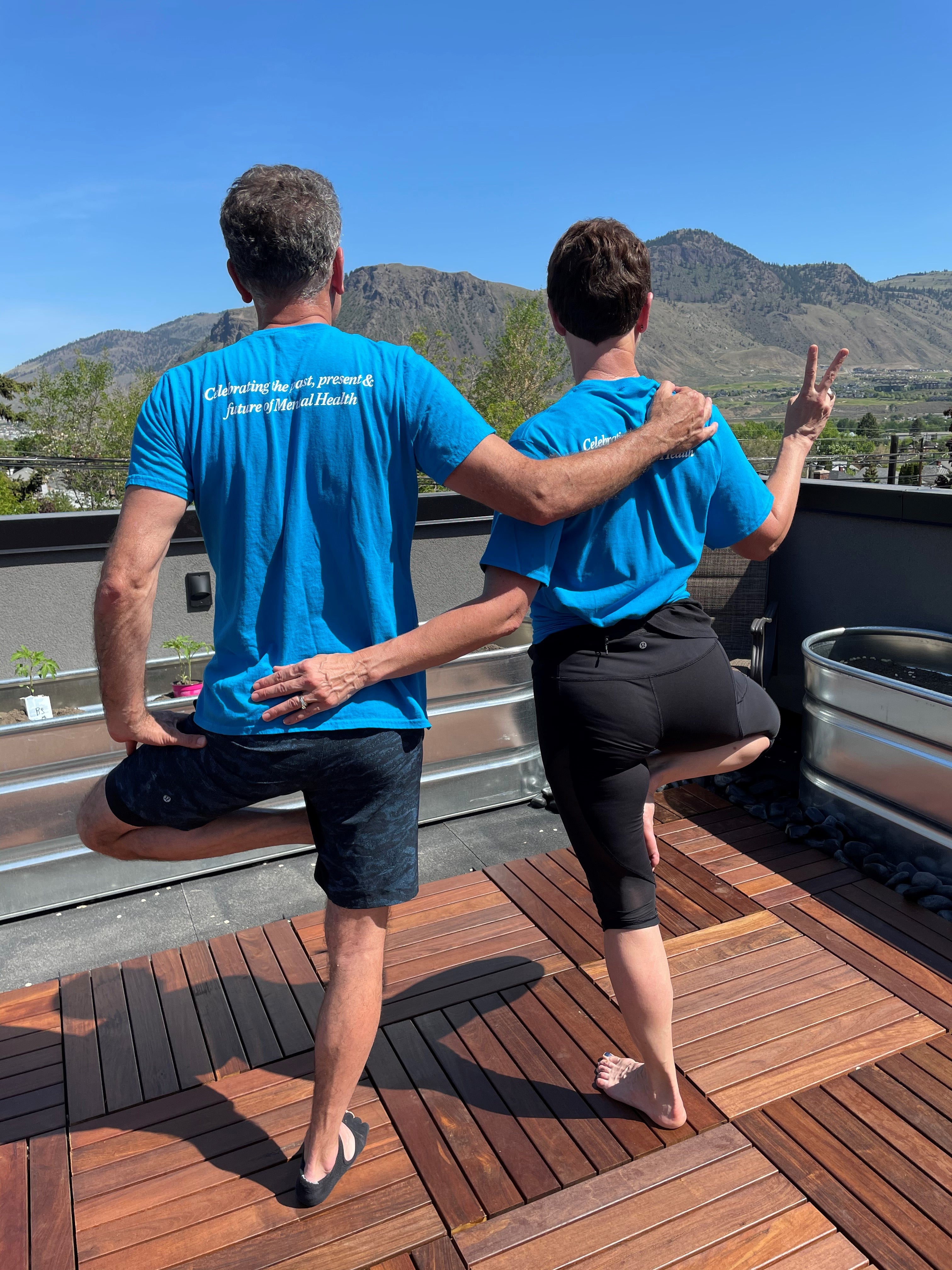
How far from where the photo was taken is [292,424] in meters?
1.15

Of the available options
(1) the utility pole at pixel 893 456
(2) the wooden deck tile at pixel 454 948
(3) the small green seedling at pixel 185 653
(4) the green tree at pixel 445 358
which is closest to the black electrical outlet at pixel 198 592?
(3) the small green seedling at pixel 185 653

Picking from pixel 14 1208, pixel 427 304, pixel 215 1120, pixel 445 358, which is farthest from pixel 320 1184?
pixel 427 304

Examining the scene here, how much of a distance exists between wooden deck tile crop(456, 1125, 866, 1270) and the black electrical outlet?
2.86m

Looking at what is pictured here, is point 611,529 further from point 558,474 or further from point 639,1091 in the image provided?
point 639,1091

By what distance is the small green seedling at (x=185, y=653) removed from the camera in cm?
320

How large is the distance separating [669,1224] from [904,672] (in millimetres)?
2143

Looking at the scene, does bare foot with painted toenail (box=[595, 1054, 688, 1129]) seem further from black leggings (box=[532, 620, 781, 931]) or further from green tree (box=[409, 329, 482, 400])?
green tree (box=[409, 329, 482, 400])

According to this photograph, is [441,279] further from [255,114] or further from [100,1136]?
[100,1136]

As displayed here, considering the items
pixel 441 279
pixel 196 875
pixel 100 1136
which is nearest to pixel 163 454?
pixel 100 1136

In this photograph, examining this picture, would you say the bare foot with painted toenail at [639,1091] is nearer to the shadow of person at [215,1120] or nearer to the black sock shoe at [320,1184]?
the shadow of person at [215,1120]

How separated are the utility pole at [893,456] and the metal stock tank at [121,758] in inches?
514

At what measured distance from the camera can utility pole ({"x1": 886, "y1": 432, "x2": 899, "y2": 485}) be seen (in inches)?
647

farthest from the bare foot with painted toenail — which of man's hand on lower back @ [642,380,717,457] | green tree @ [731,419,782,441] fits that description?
green tree @ [731,419,782,441]

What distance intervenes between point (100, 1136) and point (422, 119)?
90.1 m
